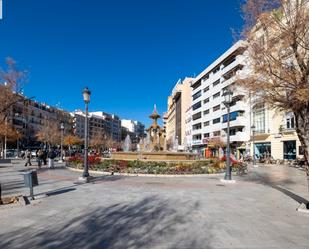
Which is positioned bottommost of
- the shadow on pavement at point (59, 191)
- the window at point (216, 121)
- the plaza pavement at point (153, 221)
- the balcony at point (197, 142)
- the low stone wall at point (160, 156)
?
the plaza pavement at point (153, 221)

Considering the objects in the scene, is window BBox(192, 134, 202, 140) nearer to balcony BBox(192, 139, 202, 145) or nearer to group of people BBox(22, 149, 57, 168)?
balcony BBox(192, 139, 202, 145)

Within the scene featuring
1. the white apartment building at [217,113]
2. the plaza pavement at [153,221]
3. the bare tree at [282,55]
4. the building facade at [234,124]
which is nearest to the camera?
the plaza pavement at [153,221]

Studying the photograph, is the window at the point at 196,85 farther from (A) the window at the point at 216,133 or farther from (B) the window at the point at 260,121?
(B) the window at the point at 260,121

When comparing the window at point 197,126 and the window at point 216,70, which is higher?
the window at point 216,70

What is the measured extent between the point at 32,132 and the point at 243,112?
7207 cm

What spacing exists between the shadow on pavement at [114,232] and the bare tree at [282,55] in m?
5.17

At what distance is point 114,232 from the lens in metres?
7.29

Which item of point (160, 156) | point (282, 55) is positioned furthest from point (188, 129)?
point (282, 55)

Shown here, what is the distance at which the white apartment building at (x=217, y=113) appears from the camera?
2267 inches

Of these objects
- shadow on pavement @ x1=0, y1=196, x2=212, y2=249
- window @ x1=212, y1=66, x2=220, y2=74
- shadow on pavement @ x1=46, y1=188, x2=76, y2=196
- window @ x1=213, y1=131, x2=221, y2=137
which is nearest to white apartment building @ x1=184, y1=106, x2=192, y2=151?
window @ x1=213, y1=131, x2=221, y2=137

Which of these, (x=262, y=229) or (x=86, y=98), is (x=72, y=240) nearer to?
(x=262, y=229)

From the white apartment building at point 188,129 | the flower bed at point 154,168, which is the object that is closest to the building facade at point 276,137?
Result: the flower bed at point 154,168

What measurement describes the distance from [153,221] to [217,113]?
60441mm

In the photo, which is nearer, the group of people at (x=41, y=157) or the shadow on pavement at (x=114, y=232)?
the shadow on pavement at (x=114, y=232)
